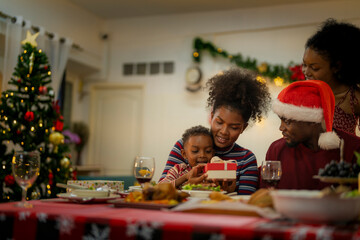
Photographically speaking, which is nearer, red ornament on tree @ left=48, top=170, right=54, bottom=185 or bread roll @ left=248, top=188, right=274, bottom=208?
bread roll @ left=248, top=188, right=274, bottom=208

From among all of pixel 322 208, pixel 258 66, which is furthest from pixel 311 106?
pixel 258 66

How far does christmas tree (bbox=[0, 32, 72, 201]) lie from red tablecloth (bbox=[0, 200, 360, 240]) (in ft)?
8.54

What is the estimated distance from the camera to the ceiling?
575 centimetres

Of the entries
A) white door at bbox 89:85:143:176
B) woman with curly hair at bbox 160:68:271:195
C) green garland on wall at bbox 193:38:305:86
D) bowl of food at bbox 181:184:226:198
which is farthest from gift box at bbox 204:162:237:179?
white door at bbox 89:85:143:176

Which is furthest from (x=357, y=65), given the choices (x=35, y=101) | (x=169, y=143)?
(x=169, y=143)

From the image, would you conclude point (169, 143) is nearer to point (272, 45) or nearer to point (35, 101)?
point (272, 45)

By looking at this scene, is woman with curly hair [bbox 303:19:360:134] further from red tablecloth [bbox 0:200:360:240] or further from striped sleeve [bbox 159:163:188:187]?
red tablecloth [bbox 0:200:360:240]

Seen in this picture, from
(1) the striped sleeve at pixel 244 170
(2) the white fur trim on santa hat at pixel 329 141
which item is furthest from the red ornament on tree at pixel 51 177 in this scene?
(2) the white fur trim on santa hat at pixel 329 141

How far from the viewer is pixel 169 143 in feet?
20.5

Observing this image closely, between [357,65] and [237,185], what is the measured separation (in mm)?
1038

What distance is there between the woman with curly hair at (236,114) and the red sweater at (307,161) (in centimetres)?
14

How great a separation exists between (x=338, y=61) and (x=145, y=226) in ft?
5.83

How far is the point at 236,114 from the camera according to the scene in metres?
2.20

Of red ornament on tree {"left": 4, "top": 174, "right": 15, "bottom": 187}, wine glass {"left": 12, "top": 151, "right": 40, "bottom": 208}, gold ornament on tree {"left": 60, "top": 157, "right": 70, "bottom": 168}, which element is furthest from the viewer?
gold ornament on tree {"left": 60, "top": 157, "right": 70, "bottom": 168}
